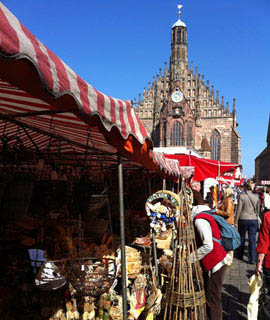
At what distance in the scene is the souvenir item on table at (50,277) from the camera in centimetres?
262

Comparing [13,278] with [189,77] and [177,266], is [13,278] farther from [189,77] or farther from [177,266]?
[189,77]

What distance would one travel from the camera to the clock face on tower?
39.8 m

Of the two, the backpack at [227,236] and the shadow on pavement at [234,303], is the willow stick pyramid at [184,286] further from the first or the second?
the shadow on pavement at [234,303]


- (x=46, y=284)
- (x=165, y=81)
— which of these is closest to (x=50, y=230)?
(x=46, y=284)

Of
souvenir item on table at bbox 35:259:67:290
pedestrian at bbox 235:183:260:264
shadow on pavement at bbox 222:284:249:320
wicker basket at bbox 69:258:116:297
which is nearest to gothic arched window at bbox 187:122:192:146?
pedestrian at bbox 235:183:260:264

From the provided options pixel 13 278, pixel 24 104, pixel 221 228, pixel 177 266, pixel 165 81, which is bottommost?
pixel 13 278

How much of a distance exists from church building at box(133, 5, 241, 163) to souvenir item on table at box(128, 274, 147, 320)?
34676 mm

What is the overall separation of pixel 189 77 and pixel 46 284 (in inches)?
1711

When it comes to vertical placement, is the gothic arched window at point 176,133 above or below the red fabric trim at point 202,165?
above

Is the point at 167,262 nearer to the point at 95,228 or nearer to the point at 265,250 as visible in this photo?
the point at 95,228

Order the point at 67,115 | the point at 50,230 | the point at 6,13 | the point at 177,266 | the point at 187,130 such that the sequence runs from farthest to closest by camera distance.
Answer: the point at 187,130 < the point at 50,230 < the point at 177,266 < the point at 67,115 < the point at 6,13

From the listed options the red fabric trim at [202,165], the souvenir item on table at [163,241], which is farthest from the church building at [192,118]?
the souvenir item on table at [163,241]

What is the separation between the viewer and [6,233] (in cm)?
374

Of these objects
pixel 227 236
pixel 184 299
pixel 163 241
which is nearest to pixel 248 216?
pixel 163 241
